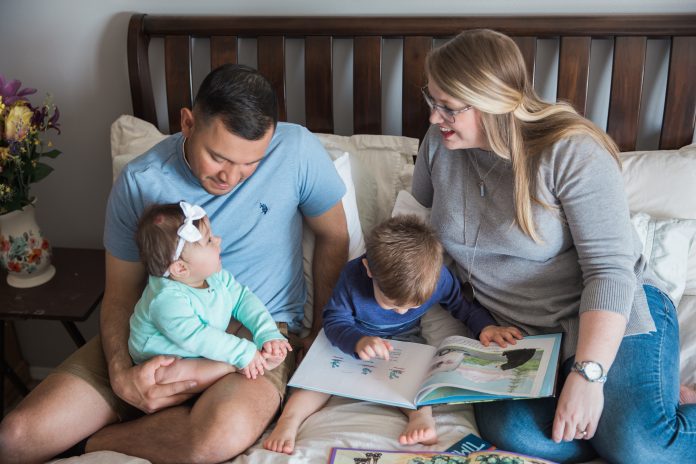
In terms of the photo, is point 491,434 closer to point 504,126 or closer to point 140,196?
point 504,126

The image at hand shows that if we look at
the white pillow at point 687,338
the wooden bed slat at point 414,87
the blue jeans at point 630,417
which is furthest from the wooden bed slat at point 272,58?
the white pillow at point 687,338

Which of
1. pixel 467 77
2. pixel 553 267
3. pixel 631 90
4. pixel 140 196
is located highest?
pixel 467 77

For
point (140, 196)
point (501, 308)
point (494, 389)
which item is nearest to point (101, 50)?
point (140, 196)

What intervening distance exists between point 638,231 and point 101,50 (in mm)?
1712

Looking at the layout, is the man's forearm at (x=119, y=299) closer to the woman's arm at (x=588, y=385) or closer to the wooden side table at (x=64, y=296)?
the wooden side table at (x=64, y=296)

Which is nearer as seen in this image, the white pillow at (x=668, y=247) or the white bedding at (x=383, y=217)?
the white bedding at (x=383, y=217)

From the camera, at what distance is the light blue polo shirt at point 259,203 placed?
5.04 feet

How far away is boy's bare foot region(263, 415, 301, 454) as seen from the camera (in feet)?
4.51

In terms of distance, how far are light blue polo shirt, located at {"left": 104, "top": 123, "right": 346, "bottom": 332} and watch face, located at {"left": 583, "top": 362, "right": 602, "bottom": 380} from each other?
2.34 feet

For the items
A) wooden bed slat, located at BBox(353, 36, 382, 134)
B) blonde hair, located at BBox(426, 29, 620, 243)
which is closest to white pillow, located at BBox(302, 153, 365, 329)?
wooden bed slat, located at BBox(353, 36, 382, 134)

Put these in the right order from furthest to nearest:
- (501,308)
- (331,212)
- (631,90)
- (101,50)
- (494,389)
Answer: (101,50), (631,90), (331,212), (501,308), (494,389)

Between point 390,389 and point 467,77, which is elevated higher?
point 467,77

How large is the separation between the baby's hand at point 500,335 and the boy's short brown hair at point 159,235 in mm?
689

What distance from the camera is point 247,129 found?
1.37 metres
